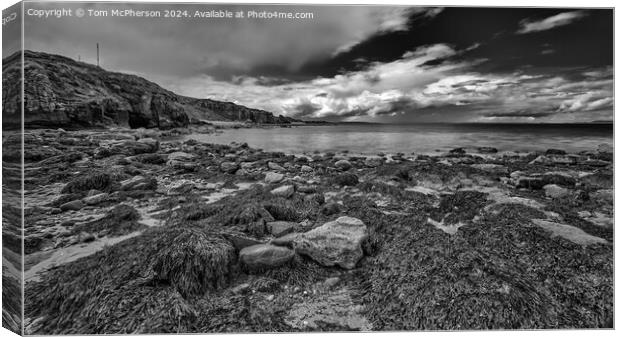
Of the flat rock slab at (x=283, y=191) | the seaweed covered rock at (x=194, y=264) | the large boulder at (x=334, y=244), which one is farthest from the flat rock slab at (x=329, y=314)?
the flat rock slab at (x=283, y=191)

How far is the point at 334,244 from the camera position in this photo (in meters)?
4.14

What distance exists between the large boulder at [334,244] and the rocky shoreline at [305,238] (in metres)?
0.02

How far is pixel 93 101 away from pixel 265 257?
3328 millimetres

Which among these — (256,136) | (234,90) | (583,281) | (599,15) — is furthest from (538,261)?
(234,90)

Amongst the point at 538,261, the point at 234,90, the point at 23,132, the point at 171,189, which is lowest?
the point at 538,261

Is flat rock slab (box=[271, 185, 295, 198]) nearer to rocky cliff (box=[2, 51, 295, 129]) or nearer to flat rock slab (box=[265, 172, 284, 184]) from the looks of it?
flat rock slab (box=[265, 172, 284, 184])

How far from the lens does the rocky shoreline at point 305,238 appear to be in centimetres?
377

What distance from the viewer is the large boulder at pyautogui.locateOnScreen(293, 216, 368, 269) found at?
13.5 ft

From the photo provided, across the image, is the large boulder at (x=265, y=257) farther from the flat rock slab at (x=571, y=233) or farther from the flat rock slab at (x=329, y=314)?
the flat rock slab at (x=571, y=233)

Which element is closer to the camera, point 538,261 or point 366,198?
point 538,261

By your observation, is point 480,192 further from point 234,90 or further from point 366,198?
point 234,90

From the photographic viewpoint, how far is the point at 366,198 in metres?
5.08

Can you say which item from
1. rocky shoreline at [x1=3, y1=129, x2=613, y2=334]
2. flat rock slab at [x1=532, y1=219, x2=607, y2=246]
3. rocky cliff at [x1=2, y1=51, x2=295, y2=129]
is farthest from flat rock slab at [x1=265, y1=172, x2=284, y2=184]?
flat rock slab at [x1=532, y1=219, x2=607, y2=246]

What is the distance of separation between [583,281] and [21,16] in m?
6.84
